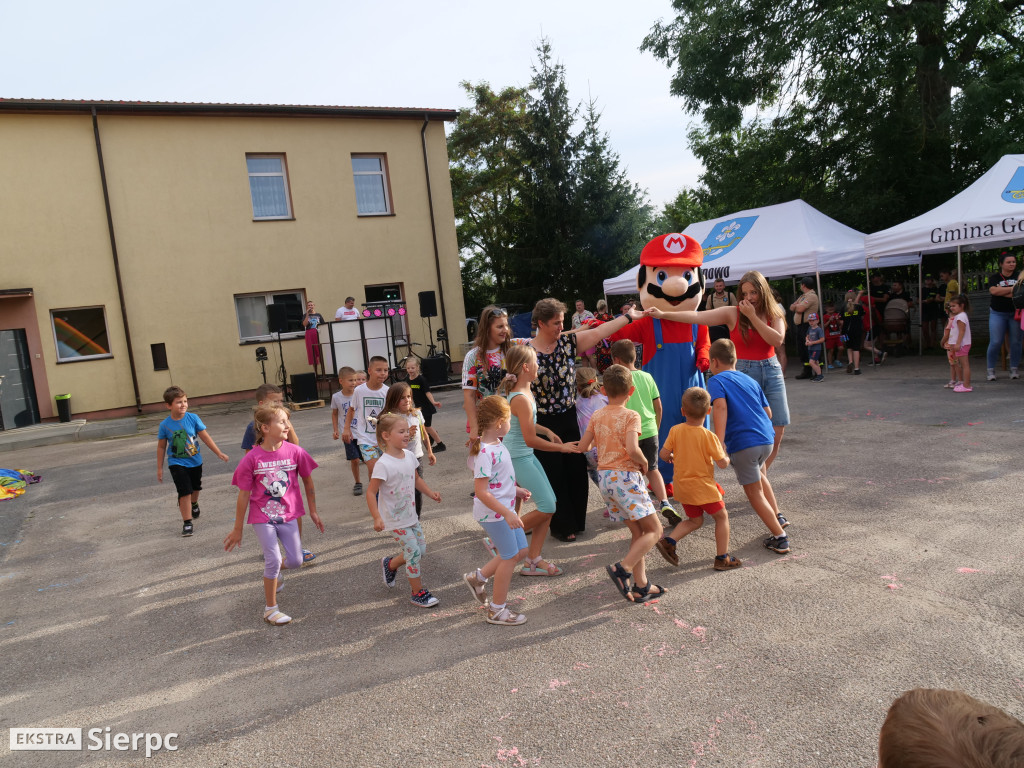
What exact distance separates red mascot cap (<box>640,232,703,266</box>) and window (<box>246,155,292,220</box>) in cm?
1543

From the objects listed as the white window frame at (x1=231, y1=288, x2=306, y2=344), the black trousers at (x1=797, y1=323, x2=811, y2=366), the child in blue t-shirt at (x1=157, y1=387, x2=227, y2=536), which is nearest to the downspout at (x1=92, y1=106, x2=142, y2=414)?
the white window frame at (x1=231, y1=288, x2=306, y2=344)

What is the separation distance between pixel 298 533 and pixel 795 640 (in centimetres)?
308

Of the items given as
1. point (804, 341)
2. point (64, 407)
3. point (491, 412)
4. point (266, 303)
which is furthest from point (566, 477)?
point (266, 303)

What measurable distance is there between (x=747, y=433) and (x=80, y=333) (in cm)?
1761

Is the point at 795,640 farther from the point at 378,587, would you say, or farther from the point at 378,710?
the point at 378,587

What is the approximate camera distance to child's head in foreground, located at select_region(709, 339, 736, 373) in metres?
4.94

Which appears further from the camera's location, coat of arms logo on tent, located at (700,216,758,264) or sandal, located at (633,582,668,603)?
coat of arms logo on tent, located at (700,216,758,264)

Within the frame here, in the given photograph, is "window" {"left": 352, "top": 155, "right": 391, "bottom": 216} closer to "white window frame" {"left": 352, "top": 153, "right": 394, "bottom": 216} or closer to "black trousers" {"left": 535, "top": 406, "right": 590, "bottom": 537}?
"white window frame" {"left": 352, "top": 153, "right": 394, "bottom": 216}

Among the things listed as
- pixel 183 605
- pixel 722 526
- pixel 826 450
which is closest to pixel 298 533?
pixel 183 605

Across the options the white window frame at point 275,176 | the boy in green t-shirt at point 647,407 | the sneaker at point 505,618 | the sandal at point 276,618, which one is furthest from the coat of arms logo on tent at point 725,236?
the sandal at point 276,618

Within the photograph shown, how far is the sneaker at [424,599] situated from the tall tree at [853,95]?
15.5 m

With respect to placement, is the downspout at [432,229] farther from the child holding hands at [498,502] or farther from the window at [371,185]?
the child holding hands at [498,502]

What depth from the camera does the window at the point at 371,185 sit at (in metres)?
20.1

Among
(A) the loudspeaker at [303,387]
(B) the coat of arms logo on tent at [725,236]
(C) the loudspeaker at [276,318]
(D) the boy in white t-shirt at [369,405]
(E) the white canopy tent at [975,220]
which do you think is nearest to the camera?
(D) the boy in white t-shirt at [369,405]
